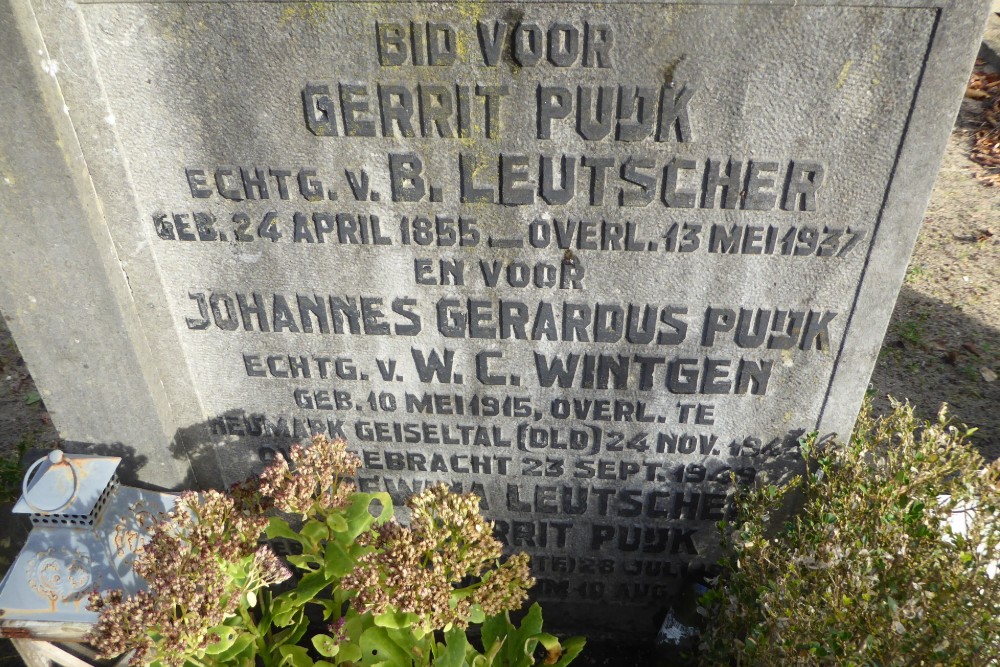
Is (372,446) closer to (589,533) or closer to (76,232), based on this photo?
(589,533)

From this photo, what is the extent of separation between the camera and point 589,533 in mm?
2906

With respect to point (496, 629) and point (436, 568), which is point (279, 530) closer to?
point (436, 568)

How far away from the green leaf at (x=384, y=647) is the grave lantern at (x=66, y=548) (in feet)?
2.78

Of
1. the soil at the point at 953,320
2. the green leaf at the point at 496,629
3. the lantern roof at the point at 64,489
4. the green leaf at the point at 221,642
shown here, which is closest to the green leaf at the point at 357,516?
the green leaf at the point at 221,642

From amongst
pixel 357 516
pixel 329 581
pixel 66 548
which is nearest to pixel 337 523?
pixel 357 516

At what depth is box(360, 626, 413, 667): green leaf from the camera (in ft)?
6.88

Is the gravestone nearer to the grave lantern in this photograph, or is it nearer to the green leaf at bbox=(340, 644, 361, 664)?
the grave lantern

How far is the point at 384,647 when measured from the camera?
2.10 m

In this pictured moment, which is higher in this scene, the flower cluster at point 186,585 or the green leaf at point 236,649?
the flower cluster at point 186,585

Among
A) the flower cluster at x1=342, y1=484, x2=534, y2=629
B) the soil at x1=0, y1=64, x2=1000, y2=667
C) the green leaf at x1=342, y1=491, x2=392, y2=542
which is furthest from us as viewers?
the soil at x1=0, y1=64, x2=1000, y2=667

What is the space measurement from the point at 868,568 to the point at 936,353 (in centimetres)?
284

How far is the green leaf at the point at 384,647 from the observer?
2098 millimetres

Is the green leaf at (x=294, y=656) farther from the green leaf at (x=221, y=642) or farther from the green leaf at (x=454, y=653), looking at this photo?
the green leaf at (x=454, y=653)

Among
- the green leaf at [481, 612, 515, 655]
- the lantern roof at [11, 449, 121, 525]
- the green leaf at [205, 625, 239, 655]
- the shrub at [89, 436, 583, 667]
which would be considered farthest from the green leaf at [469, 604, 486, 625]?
the lantern roof at [11, 449, 121, 525]
